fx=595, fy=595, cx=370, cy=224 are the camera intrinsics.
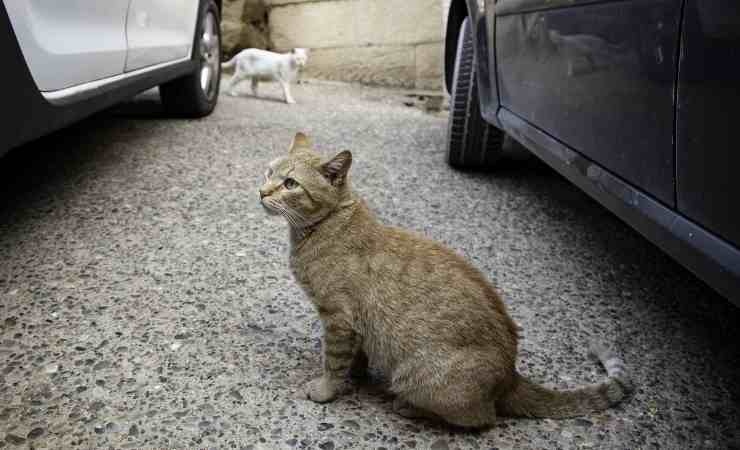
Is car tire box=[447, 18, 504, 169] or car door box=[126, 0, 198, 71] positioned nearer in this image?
car door box=[126, 0, 198, 71]

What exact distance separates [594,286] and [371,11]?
6494 millimetres

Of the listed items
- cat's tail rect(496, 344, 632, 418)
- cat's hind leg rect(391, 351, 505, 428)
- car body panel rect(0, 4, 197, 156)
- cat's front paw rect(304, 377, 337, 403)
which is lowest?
cat's tail rect(496, 344, 632, 418)

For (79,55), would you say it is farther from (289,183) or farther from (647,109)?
(647,109)

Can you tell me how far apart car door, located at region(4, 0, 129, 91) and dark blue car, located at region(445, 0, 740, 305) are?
1970 millimetres

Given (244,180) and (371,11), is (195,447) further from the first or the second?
(371,11)

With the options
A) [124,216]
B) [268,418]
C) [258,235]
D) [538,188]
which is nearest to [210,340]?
[268,418]

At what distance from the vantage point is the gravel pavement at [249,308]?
176cm

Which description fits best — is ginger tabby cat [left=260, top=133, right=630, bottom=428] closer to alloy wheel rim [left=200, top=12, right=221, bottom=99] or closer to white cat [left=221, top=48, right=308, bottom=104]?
alloy wheel rim [left=200, top=12, right=221, bottom=99]

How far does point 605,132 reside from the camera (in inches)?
78.6

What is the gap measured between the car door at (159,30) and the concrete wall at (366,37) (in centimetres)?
375

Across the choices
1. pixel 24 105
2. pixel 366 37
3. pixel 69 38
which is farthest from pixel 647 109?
pixel 366 37

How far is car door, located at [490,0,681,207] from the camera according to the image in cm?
163

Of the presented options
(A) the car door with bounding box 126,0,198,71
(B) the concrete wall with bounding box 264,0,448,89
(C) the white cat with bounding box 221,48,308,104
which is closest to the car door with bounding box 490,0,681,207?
(A) the car door with bounding box 126,0,198,71

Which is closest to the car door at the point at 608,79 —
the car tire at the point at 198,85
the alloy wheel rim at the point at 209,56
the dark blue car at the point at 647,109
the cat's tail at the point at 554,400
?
the dark blue car at the point at 647,109
